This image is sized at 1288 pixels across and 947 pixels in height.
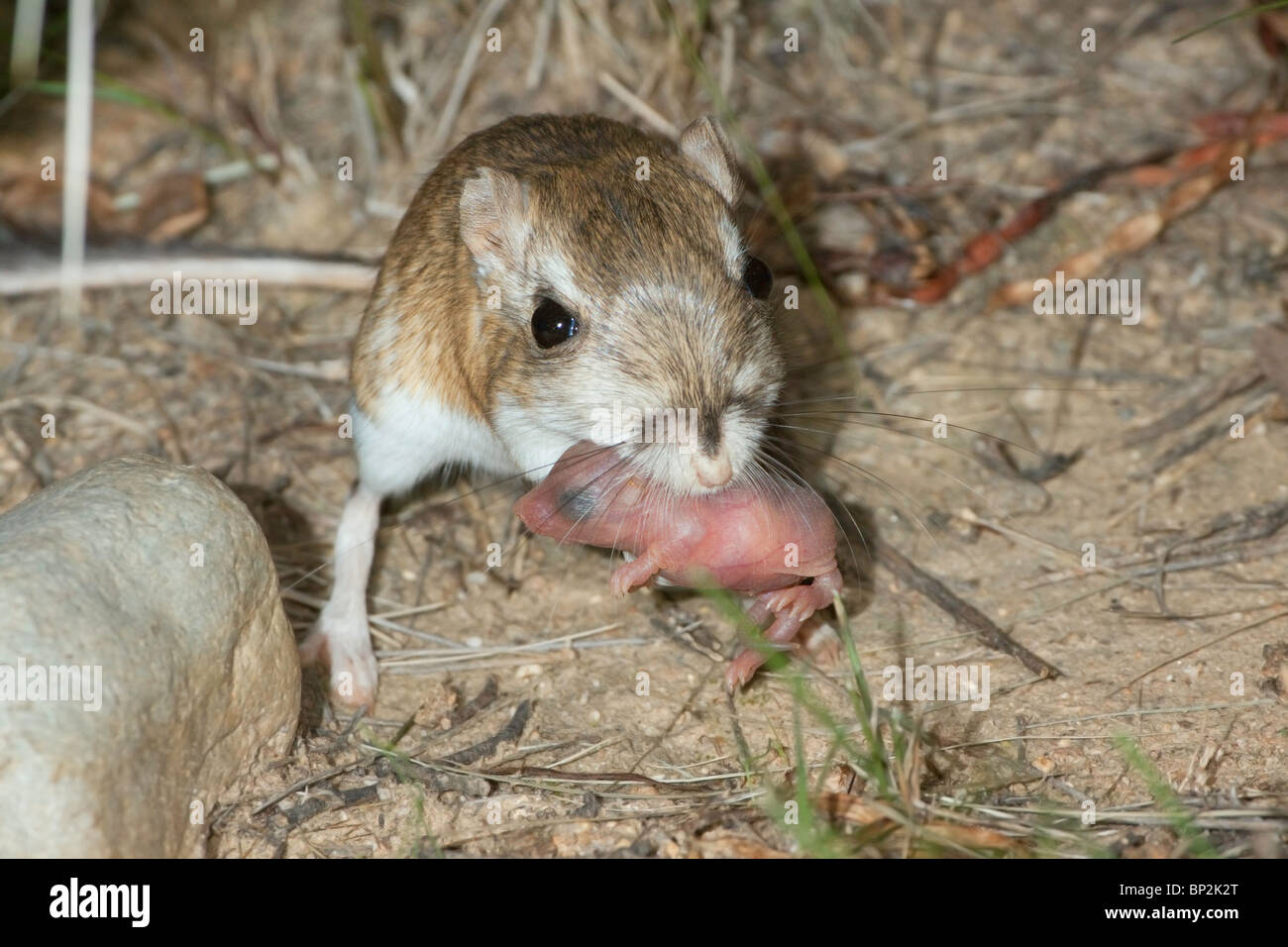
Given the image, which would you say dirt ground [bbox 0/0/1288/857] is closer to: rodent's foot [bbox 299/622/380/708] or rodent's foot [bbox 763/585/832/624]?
rodent's foot [bbox 299/622/380/708]

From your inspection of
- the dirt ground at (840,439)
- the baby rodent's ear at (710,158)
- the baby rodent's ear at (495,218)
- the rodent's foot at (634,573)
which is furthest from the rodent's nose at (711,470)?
the baby rodent's ear at (710,158)

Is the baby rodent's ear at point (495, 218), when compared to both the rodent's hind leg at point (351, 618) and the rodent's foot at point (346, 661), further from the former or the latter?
the rodent's foot at point (346, 661)

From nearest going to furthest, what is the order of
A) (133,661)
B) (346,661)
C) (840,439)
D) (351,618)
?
1. (133,661)
2. (346,661)
3. (351,618)
4. (840,439)

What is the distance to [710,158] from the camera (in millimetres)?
4258

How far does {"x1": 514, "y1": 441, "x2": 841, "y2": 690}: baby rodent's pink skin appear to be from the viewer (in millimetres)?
3674

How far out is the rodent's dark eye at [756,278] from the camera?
4.00 meters

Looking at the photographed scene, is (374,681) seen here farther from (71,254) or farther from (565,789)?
(71,254)

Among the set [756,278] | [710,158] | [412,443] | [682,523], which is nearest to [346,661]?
[412,443]

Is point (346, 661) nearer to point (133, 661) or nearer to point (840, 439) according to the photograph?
point (133, 661)

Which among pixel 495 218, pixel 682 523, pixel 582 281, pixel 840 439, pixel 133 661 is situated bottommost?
pixel 133 661

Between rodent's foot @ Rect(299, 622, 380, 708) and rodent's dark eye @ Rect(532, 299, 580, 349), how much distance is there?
3.71 ft

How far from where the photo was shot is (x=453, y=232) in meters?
4.30
